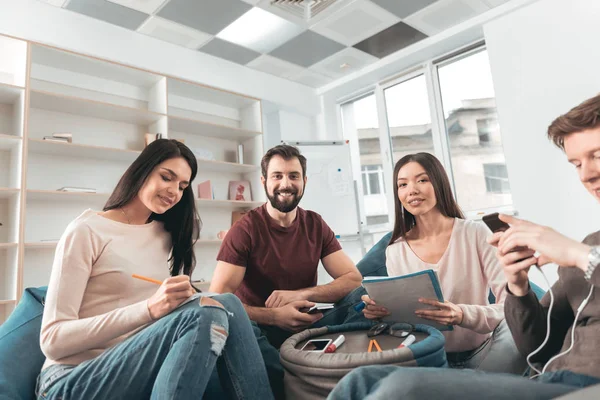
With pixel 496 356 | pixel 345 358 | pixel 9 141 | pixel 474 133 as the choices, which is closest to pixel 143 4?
pixel 9 141

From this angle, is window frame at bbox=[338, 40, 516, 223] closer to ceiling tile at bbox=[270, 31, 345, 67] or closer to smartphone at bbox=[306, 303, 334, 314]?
ceiling tile at bbox=[270, 31, 345, 67]

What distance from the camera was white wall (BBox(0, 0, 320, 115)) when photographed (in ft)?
10.1

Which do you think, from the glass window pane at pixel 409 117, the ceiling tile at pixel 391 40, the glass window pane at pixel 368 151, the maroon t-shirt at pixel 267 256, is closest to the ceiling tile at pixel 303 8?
the ceiling tile at pixel 391 40

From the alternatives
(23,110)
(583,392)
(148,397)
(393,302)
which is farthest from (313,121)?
(583,392)

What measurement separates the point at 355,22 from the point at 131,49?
1959 mm

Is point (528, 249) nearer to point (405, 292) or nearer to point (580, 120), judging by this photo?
point (580, 120)

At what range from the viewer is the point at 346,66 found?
449 cm

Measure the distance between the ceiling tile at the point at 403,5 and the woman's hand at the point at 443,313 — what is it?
2.85 m

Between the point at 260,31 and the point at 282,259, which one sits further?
the point at 260,31

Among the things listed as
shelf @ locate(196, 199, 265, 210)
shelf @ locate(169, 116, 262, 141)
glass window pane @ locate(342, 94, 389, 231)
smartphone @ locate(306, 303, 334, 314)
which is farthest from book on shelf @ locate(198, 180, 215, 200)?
smartphone @ locate(306, 303, 334, 314)

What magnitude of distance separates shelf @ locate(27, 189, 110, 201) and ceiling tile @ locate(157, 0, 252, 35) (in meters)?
1.56

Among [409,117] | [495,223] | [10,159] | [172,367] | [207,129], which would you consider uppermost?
[409,117]

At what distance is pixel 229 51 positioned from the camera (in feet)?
13.3

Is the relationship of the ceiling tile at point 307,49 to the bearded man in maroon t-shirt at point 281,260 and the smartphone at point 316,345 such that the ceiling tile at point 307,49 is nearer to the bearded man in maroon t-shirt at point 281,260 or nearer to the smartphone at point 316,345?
the bearded man in maroon t-shirt at point 281,260
